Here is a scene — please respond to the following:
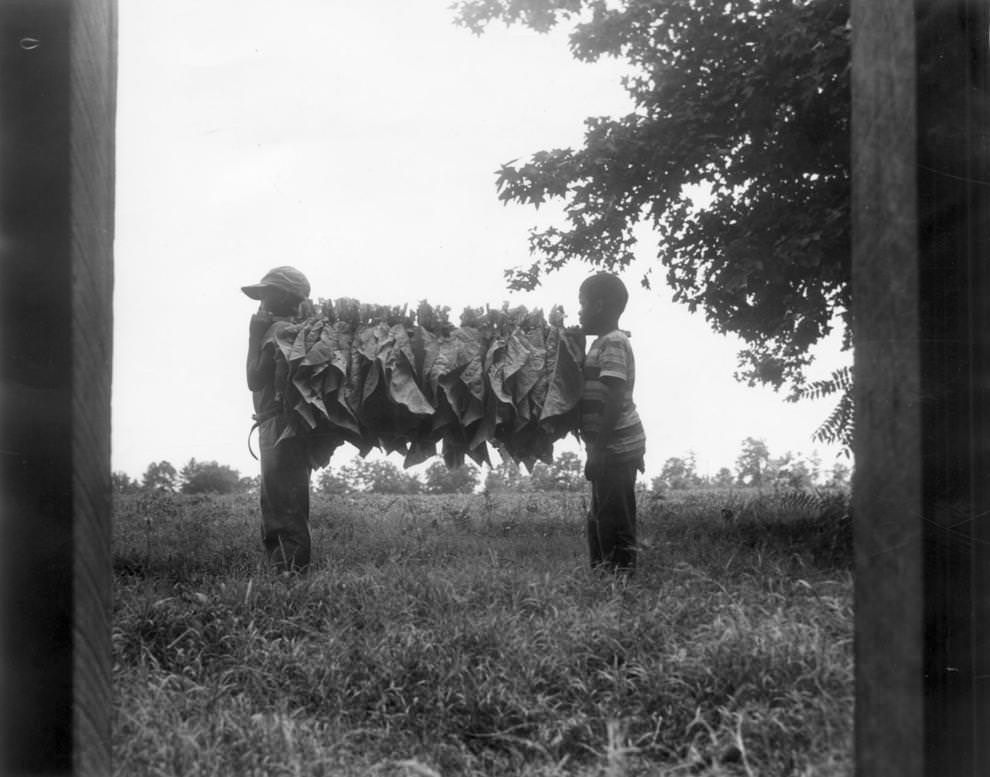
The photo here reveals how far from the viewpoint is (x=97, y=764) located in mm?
1614

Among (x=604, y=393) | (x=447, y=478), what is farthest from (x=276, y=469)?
(x=447, y=478)

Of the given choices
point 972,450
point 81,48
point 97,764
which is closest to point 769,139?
point 972,450

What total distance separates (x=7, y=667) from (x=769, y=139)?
6.64m

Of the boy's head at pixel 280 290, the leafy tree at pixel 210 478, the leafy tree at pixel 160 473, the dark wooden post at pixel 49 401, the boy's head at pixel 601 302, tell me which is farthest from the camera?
the leafy tree at pixel 210 478

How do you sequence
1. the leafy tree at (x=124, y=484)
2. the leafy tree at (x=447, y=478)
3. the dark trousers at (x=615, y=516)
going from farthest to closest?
the leafy tree at (x=447, y=478), the leafy tree at (x=124, y=484), the dark trousers at (x=615, y=516)

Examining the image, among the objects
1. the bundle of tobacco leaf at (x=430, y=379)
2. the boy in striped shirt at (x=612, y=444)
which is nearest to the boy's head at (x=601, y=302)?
the boy in striped shirt at (x=612, y=444)

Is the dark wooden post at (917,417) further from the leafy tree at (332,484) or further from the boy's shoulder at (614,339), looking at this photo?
the leafy tree at (332,484)

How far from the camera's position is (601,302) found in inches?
217

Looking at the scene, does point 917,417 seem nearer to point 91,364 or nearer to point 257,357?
point 91,364

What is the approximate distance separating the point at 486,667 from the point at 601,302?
2.70 m

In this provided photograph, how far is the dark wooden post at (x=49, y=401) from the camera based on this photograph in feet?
5.13

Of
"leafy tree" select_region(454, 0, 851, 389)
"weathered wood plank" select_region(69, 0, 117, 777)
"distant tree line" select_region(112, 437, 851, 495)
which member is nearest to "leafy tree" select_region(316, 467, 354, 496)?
"distant tree line" select_region(112, 437, 851, 495)

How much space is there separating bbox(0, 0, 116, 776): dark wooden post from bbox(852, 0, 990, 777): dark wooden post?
4.92ft

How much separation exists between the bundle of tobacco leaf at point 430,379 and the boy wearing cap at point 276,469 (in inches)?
8.1
